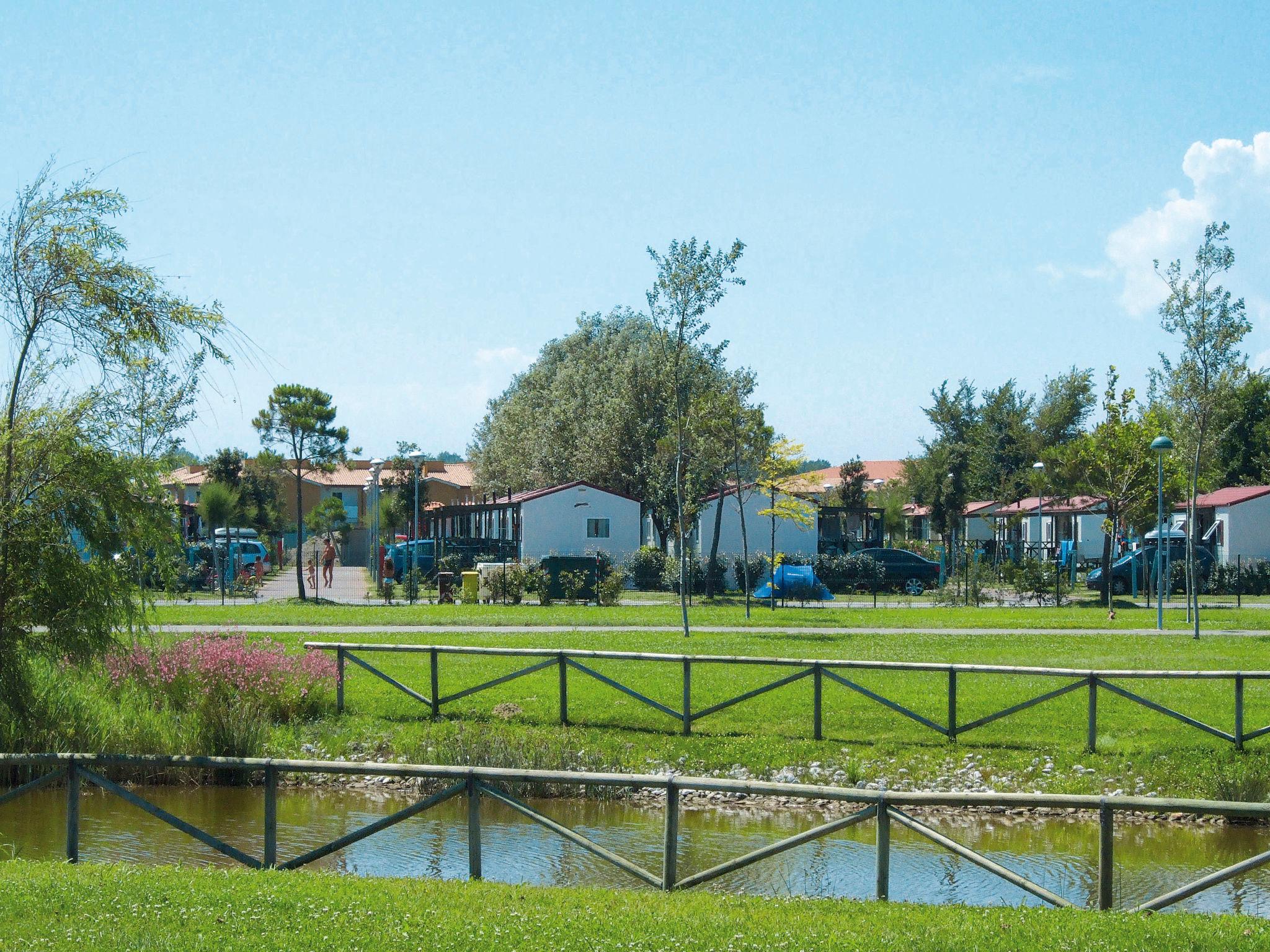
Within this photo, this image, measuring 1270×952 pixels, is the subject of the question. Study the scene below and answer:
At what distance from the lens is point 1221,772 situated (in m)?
12.5

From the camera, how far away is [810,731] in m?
A: 14.3

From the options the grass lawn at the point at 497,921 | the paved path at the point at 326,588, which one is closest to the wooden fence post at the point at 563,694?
the grass lawn at the point at 497,921

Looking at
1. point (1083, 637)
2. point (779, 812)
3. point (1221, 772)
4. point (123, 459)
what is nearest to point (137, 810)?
point (123, 459)

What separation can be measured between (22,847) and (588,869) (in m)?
5.04

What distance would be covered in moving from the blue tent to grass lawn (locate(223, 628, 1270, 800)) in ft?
51.3

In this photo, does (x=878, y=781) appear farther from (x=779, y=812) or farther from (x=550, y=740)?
(x=550, y=740)

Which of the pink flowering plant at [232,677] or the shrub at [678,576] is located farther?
the shrub at [678,576]

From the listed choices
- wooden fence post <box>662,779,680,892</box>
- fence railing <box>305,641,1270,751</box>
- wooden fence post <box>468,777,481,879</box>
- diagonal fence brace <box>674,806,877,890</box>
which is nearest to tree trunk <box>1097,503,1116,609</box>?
fence railing <box>305,641,1270,751</box>

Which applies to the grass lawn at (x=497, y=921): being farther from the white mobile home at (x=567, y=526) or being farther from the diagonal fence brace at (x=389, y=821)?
the white mobile home at (x=567, y=526)

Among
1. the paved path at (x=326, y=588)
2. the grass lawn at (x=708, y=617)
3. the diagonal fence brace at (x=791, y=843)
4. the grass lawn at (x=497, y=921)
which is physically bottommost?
the paved path at (x=326, y=588)

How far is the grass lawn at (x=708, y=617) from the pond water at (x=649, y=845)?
38.5 feet

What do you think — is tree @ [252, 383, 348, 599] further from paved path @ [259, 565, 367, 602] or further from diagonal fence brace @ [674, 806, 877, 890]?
diagonal fence brace @ [674, 806, 877, 890]

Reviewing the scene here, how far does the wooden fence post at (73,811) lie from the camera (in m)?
8.24

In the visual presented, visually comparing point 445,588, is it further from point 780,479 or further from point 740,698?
point 740,698
